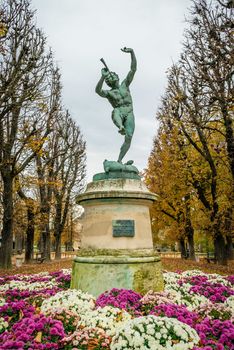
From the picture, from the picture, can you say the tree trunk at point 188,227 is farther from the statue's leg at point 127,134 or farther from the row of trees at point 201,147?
the statue's leg at point 127,134

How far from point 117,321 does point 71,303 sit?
108 cm

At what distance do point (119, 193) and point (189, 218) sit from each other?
16.3 metres

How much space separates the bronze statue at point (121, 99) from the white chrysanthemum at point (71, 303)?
3.62 metres

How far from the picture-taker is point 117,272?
679cm

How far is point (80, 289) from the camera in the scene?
Result: 6.94 metres

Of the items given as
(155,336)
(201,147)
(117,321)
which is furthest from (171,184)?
(155,336)

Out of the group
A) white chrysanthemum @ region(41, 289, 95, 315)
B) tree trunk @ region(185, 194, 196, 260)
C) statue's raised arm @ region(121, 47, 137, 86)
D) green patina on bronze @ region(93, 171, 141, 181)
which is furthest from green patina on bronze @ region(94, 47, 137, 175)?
tree trunk @ region(185, 194, 196, 260)

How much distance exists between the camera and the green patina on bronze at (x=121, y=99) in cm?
840

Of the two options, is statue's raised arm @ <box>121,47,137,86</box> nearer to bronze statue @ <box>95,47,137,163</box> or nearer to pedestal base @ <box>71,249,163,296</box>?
bronze statue @ <box>95,47,137,163</box>

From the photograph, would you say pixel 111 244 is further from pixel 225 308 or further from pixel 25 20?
pixel 25 20

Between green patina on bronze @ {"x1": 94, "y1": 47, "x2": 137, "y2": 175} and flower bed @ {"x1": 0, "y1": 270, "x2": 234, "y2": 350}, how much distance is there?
12.2 feet

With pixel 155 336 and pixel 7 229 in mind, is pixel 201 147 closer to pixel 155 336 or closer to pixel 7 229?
pixel 7 229

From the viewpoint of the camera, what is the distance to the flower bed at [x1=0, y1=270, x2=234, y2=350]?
392 centimetres

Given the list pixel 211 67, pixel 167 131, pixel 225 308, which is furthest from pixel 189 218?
pixel 225 308
